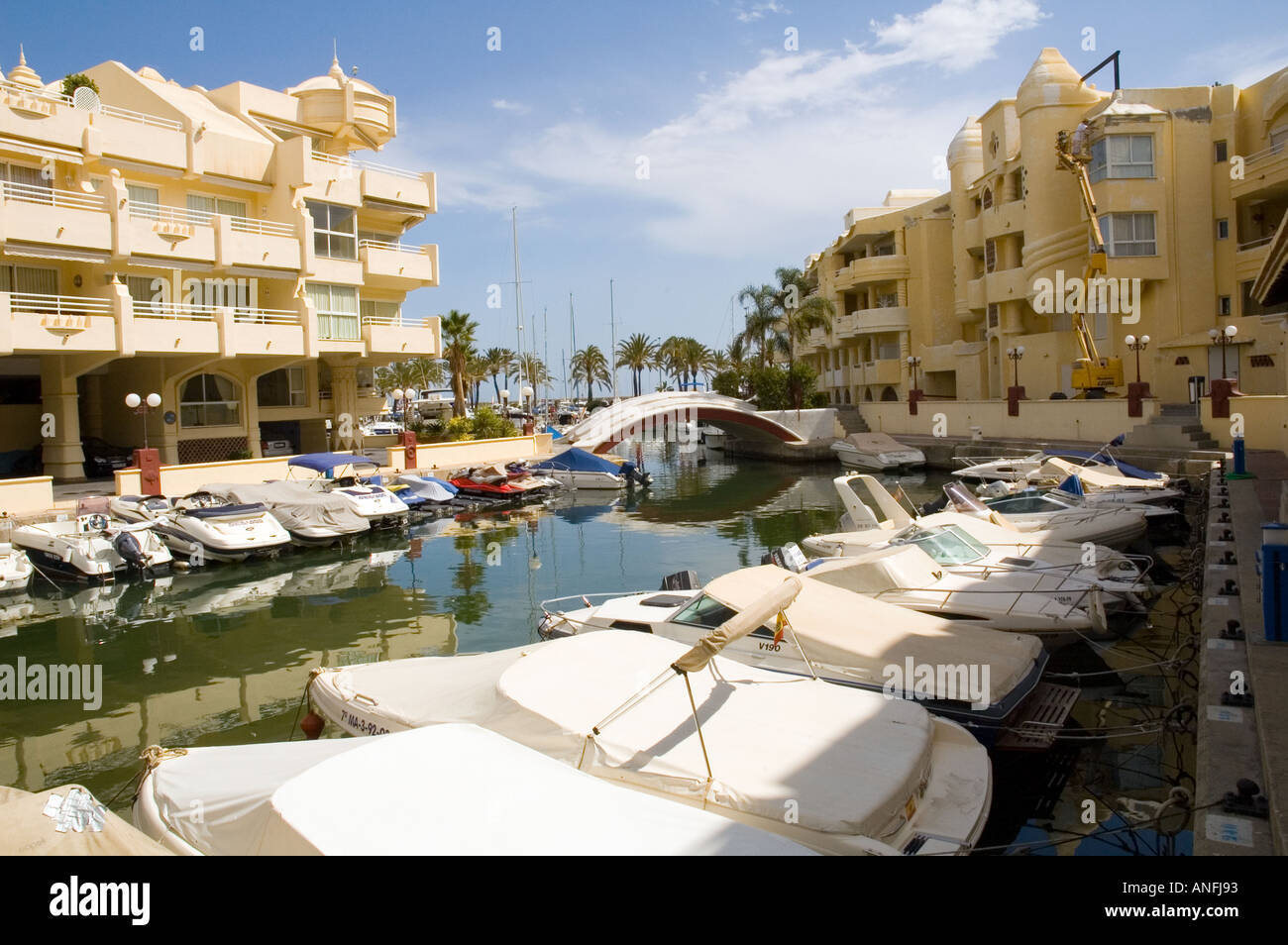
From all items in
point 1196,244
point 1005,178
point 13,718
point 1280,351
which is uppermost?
point 1005,178

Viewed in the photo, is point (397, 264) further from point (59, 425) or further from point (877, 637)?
point (877, 637)

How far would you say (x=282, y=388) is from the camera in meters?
45.2

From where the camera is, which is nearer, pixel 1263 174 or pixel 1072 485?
pixel 1072 485

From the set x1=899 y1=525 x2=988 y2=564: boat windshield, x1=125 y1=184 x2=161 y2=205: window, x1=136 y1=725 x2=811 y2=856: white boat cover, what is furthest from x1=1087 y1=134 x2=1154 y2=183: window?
x1=136 y1=725 x2=811 y2=856: white boat cover

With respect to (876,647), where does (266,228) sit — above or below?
above

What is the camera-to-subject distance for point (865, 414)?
59.7 m

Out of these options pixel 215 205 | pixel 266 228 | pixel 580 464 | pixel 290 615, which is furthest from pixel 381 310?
pixel 290 615

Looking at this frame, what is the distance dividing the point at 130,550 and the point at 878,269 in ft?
167

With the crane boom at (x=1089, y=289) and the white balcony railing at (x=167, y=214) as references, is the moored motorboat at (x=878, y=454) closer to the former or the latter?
the crane boom at (x=1089, y=289)

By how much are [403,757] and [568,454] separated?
37105 millimetres

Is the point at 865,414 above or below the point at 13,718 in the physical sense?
above

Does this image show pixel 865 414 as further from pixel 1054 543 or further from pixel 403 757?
pixel 403 757

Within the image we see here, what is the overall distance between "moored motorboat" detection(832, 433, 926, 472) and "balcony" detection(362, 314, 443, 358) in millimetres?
22030
